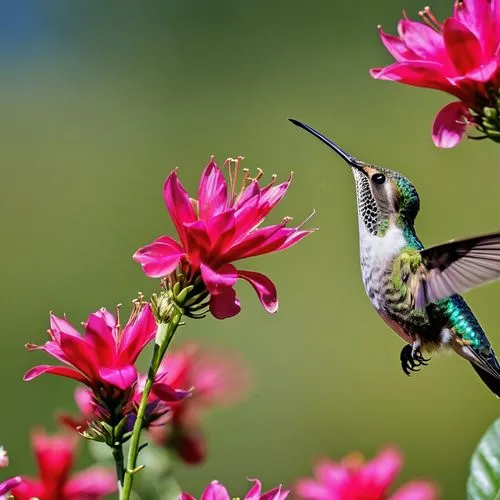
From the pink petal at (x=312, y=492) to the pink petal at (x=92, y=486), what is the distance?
211mm

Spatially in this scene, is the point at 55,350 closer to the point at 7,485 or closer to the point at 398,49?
the point at 7,485

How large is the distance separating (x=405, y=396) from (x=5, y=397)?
1.95m

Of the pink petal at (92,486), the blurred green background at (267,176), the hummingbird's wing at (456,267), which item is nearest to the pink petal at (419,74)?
the hummingbird's wing at (456,267)

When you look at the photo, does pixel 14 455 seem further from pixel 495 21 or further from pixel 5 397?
pixel 495 21

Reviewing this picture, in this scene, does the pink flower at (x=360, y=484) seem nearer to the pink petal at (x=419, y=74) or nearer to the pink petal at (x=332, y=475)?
the pink petal at (x=332, y=475)

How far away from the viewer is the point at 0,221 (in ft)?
23.7

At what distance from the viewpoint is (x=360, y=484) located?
50.6 inches

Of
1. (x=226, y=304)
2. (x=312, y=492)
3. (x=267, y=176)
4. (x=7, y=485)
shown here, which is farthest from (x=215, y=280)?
(x=267, y=176)

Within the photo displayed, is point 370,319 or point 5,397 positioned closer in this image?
point 5,397

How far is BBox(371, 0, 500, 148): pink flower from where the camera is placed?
1104 mm

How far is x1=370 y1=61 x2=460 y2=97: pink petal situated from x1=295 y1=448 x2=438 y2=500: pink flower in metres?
0.44

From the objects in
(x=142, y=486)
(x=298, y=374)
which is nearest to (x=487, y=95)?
(x=142, y=486)

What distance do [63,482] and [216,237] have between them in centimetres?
36

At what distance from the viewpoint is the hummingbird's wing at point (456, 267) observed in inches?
45.9
